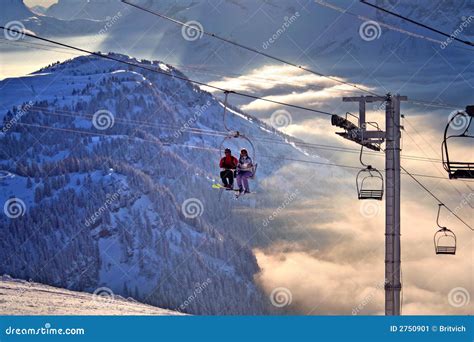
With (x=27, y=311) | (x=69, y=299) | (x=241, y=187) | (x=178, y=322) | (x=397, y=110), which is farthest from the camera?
(x=69, y=299)

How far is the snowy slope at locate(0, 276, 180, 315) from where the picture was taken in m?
98.8

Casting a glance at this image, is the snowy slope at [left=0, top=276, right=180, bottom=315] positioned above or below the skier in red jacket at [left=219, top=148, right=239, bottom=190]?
above

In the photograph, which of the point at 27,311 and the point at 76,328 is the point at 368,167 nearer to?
the point at 76,328

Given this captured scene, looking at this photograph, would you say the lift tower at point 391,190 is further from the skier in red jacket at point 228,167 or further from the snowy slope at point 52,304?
the snowy slope at point 52,304

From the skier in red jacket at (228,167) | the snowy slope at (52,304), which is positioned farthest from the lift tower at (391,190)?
the snowy slope at (52,304)

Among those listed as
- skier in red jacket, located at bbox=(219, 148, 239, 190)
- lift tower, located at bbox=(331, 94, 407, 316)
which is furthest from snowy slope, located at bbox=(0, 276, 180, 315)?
lift tower, located at bbox=(331, 94, 407, 316)

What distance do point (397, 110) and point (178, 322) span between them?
56.4ft

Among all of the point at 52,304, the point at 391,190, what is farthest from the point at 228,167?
the point at 52,304

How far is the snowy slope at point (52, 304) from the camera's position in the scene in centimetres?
9881

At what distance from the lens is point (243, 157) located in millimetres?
44781

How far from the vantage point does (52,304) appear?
360 feet

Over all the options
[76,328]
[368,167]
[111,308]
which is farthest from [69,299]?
[76,328]

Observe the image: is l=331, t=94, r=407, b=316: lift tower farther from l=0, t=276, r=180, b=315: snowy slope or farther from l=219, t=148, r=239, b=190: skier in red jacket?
l=0, t=276, r=180, b=315: snowy slope

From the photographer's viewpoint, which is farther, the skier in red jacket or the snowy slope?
the snowy slope
